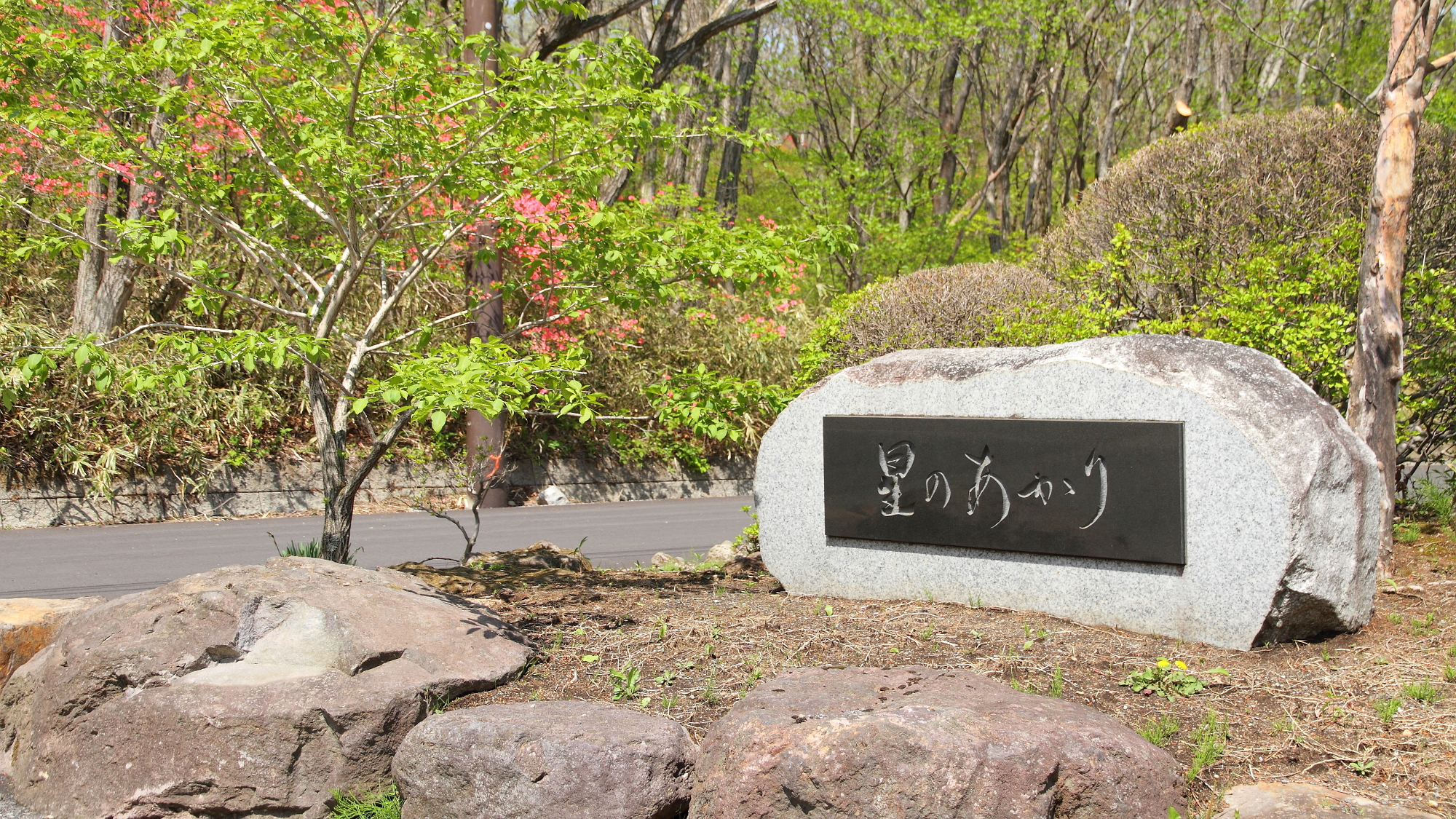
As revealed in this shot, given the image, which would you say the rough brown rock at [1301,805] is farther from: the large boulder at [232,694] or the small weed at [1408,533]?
the small weed at [1408,533]

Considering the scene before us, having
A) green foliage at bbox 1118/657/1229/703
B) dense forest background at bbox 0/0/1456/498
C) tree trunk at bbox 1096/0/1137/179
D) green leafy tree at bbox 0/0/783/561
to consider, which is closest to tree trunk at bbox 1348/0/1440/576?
dense forest background at bbox 0/0/1456/498

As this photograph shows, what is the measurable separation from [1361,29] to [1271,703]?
15415mm

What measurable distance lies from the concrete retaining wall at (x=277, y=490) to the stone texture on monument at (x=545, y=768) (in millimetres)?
5003

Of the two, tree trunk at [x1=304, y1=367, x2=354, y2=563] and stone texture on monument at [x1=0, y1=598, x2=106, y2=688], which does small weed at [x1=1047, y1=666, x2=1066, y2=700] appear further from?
stone texture on monument at [x1=0, y1=598, x2=106, y2=688]

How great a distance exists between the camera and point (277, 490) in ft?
32.7

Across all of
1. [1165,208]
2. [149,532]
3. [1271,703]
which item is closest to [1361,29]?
[1165,208]

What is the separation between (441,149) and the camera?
474 centimetres

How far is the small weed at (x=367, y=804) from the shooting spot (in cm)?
339

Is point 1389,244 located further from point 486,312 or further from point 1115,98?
point 1115,98

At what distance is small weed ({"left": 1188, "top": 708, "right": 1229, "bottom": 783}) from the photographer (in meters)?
3.08

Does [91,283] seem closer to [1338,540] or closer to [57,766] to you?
[57,766]

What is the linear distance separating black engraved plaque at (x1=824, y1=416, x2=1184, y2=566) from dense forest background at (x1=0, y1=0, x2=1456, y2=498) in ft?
2.52

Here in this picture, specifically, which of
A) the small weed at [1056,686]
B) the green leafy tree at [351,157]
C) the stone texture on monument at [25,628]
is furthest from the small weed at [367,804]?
the small weed at [1056,686]

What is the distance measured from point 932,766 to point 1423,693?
2091 mm
